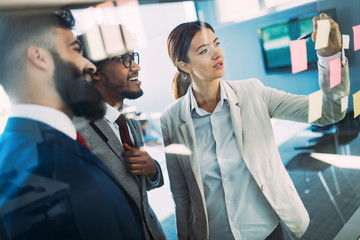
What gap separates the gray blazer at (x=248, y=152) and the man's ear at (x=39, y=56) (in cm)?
38

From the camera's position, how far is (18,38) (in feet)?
2.03

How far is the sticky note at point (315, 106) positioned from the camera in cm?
134

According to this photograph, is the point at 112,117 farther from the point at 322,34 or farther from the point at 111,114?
the point at 322,34

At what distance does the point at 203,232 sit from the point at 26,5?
0.82 meters

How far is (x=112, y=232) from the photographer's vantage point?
28.2 inches

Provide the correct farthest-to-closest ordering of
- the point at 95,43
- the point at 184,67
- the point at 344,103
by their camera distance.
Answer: the point at 344,103 → the point at 184,67 → the point at 95,43

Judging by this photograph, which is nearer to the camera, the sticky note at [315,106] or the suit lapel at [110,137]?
the suit lapel at [110,137]

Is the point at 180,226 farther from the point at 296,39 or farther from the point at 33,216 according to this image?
the point at 296,39

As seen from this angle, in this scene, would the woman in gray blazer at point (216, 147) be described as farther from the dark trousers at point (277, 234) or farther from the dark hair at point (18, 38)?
the dark hair at point (18, 38)

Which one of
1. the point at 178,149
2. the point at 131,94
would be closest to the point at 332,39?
the point at 178,149

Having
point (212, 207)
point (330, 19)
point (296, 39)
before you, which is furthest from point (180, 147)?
point (330, 19)

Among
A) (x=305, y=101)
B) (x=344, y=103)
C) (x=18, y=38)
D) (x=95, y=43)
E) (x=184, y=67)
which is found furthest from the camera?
(x=344, y=103)

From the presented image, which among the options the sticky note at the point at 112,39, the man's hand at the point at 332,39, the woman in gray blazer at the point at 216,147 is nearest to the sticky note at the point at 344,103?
the man's hand at the point at 332,39

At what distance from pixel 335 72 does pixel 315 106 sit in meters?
0.21
